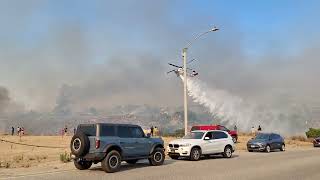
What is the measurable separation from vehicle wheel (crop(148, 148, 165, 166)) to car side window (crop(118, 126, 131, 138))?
79.2 inches

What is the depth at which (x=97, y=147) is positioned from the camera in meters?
18.6

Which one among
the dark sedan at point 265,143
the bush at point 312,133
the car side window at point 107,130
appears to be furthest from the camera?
the bush at point 312,133

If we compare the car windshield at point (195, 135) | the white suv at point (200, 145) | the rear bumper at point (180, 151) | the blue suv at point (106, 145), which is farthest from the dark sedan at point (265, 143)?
the blue suv at point (106, 145)

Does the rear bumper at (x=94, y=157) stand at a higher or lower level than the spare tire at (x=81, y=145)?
lower

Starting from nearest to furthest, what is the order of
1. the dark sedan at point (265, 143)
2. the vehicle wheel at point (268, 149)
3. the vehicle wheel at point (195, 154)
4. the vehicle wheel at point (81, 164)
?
the vehicle wheel at point (81, 164) → the vehicle wheel at point (195, 154) → the dark sedan at point (265, 143) → the vehicle wheel at point (268, 149)

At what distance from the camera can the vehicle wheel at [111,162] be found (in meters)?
18.6

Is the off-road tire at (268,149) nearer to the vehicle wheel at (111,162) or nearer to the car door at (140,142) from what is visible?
the car door at (140,142)

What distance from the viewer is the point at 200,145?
2561 cm

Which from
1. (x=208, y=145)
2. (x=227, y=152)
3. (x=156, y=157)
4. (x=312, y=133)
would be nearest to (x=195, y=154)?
(x=208, y=145)

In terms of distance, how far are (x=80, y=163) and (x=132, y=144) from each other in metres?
2.47

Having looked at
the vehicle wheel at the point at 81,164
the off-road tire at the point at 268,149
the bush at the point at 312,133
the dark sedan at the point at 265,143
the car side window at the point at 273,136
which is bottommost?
the vehicle wheel at the point at 81,164

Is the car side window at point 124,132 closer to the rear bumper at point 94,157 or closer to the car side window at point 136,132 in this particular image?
the car side window at point 136,132

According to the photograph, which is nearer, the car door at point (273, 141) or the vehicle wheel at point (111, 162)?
the vehicle wheel at point (111, 162)

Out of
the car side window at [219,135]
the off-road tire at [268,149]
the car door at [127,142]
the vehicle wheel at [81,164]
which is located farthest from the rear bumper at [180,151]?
the off-road tire at [268,149]
